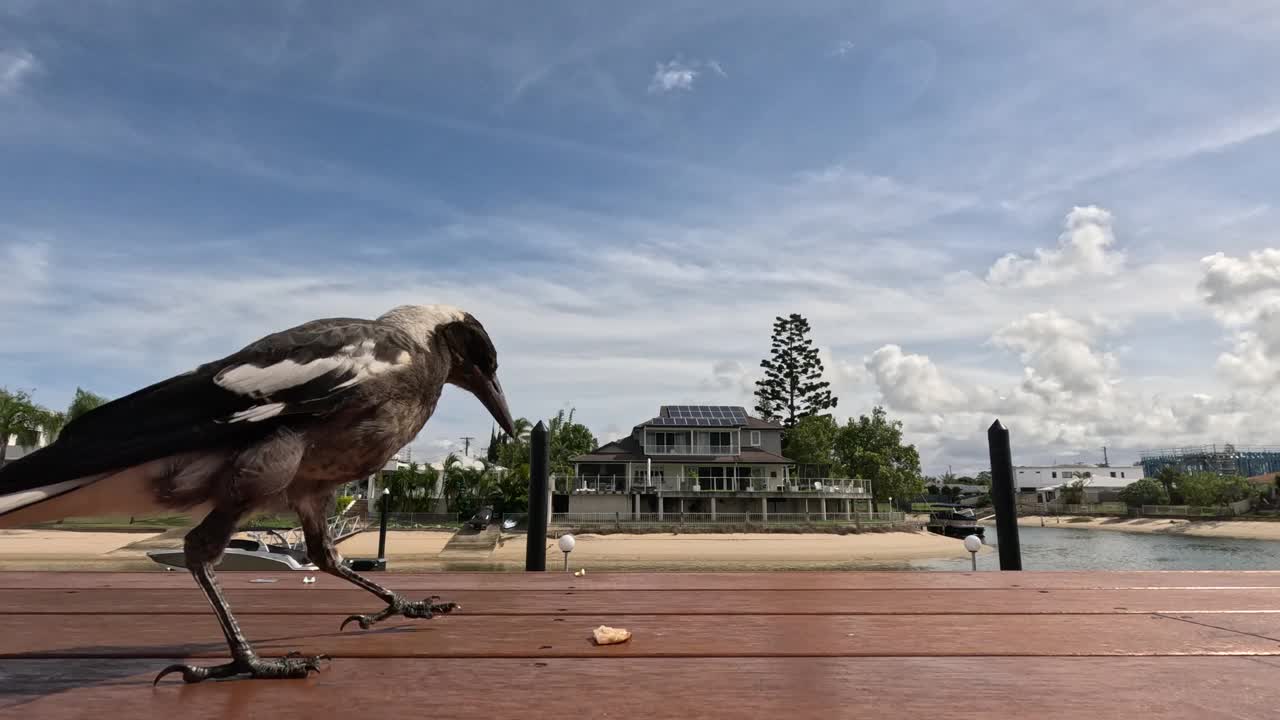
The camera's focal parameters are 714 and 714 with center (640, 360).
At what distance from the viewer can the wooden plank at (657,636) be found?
1644 mm

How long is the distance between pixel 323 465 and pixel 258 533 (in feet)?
108

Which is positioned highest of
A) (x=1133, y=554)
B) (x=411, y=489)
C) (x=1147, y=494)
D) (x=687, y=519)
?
(x=411, y=489)

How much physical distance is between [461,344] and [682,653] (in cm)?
134

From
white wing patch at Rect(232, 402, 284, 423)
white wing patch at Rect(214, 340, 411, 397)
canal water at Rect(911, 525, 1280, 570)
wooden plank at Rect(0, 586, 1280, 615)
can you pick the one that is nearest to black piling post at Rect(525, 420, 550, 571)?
wooden plank at Rect(0, 586, 1280, 615)

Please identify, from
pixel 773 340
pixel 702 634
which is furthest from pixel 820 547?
pixel 702 634

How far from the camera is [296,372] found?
185 cm

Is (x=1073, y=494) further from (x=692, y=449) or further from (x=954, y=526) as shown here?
(x=692, y=449)

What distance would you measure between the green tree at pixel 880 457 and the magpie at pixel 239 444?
6360 cm

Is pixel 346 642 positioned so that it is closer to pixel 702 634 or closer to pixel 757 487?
pixel 702 634

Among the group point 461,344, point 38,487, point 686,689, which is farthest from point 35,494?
point 686,689

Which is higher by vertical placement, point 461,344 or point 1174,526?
point 461,344

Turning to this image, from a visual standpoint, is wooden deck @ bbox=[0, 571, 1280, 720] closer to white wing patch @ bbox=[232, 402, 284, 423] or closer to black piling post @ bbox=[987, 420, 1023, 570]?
white wing patch @ bbox=[232, 402, 284, 423]

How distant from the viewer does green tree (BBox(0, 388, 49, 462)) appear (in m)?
52.2

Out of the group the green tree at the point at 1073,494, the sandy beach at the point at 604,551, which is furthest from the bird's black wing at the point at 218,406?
the green tree at the point at 1073,494
